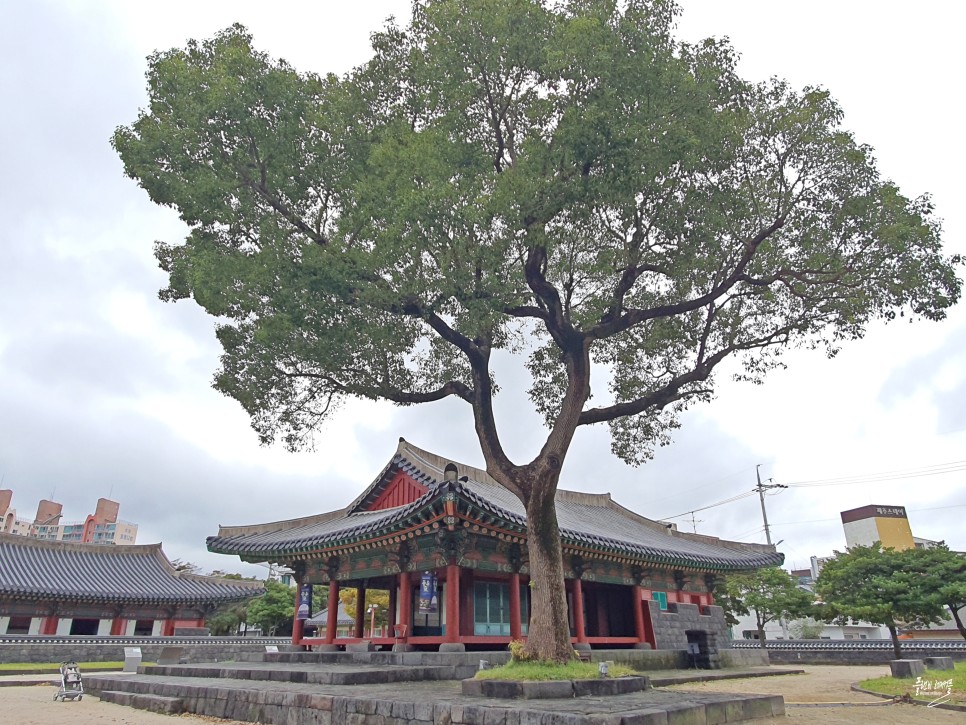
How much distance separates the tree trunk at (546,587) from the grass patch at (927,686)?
7424 millimetres

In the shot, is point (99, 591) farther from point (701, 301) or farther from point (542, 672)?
point (701, 301)

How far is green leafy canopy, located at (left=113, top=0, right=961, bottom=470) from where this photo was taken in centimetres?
1048

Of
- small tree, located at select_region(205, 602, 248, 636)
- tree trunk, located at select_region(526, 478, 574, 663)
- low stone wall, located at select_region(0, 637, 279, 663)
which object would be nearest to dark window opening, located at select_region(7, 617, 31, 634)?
low stone wall, located at select_region(0, 637, 279, 663)

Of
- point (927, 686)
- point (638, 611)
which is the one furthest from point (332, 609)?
point (927, 686)

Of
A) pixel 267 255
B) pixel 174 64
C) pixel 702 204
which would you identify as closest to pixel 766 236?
pixel 702 204

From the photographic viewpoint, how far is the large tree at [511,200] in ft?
34.3

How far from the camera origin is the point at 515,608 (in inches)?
685

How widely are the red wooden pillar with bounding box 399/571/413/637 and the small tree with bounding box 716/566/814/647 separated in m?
19.4

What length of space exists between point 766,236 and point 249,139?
9.94 m

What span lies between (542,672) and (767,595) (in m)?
28.0

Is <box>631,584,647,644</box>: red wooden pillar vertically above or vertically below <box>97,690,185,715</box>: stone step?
above

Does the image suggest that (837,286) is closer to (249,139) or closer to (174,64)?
(249,139)

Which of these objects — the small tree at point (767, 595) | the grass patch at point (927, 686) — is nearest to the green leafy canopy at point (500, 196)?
the grass patch at point (927, 686)

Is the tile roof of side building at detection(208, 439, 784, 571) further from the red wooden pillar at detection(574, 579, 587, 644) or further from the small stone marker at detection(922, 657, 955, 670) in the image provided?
the small stone marker at detection(922, 657, 955, 670)
